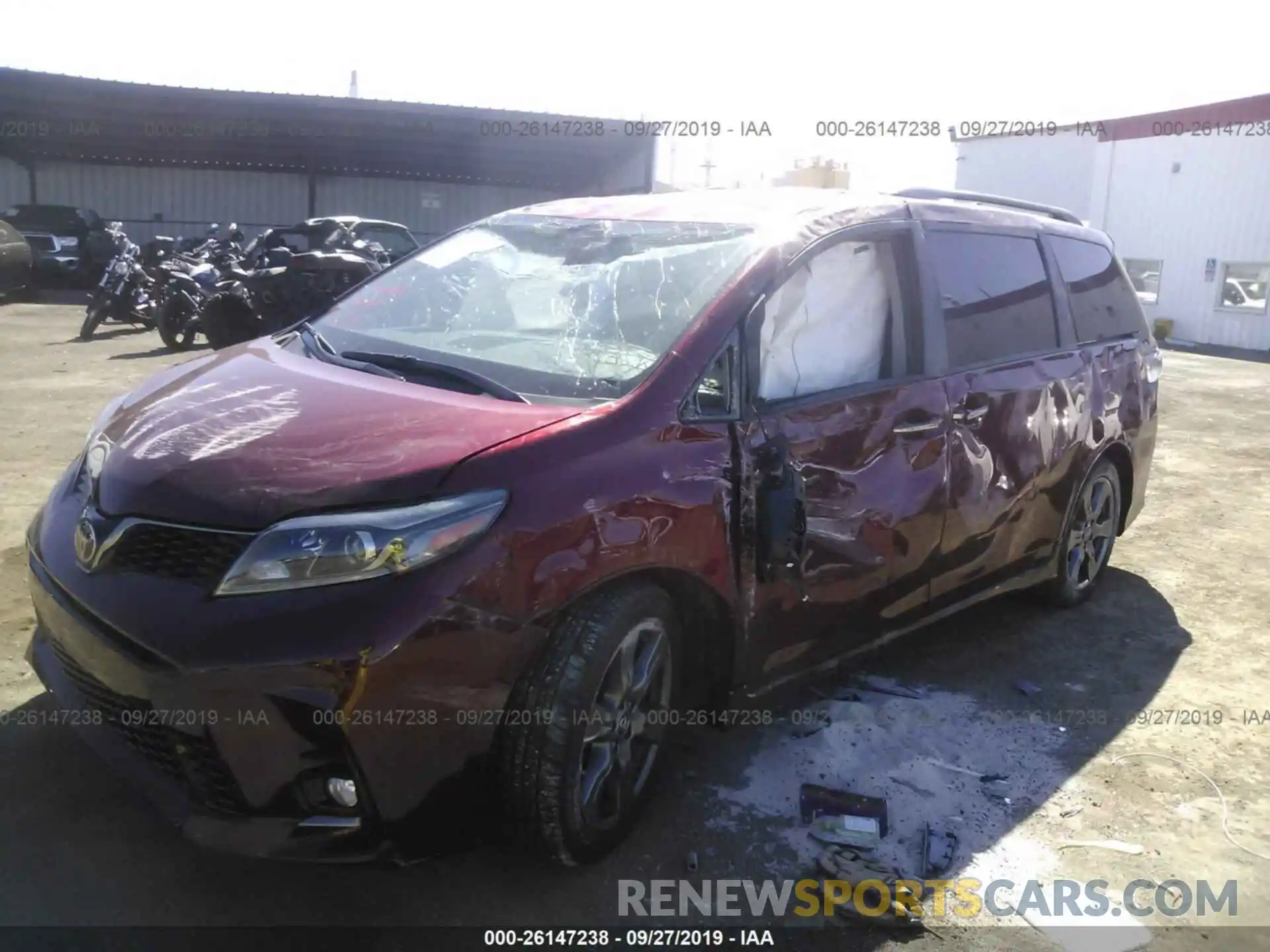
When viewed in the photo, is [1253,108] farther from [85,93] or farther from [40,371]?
[85,93]

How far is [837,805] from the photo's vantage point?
3254 millimetres

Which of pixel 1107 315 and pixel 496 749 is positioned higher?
pixel 1107 315

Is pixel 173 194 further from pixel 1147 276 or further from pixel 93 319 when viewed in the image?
pixel 1147 276

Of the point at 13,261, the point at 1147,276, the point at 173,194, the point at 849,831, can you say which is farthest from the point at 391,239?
the point at 1147,276

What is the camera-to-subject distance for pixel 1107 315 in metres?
5.06

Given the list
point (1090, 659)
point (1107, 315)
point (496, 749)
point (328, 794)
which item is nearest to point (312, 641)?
point (328, 794)

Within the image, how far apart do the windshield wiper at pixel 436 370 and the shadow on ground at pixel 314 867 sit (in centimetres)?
110

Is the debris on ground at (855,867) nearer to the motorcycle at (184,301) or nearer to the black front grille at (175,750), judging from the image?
the black front grille at (175,750)

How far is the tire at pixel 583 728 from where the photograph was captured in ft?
8.53

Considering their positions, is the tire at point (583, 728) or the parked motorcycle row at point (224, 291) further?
the parked motorcycle row at point (224, 291)

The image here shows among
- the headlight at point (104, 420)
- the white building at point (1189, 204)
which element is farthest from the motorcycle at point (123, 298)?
the white building at point (1189, 204)

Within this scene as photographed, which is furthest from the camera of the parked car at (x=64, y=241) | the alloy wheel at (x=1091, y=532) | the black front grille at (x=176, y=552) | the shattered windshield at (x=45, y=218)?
the shattered windshield at (x=45, y=218)

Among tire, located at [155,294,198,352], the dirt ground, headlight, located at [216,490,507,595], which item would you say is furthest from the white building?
headlight, located at [216,490,507,595]

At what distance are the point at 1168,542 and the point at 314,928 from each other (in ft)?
17.9
